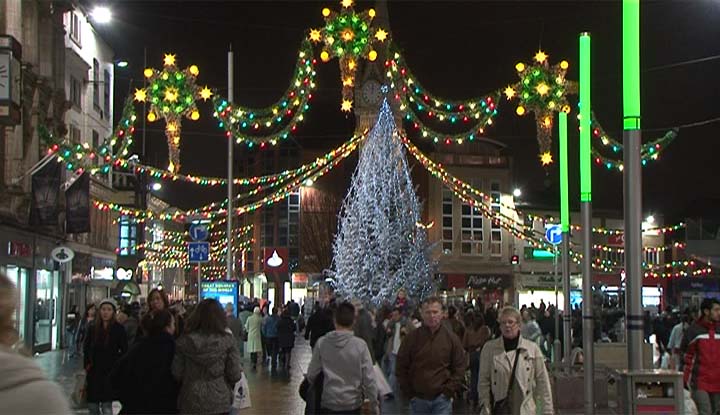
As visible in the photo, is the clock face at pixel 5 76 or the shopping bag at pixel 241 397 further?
the clock face at pixel 5 76

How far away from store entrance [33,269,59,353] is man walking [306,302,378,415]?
2465cm

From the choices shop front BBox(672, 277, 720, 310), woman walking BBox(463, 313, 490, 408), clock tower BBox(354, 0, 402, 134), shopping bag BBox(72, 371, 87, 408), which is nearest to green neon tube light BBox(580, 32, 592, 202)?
woman walking BBox(463, 313, 490, 408)

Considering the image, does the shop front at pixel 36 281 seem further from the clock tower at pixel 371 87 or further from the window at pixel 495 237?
the window at pixel 495 237

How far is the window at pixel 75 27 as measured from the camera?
38094mm

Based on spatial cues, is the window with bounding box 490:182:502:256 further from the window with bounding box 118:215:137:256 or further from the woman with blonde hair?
the woman with blonde hair

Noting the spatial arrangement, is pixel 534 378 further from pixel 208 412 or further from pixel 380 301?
pixel 380 301

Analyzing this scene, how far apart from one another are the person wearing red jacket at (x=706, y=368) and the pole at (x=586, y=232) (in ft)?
5.90

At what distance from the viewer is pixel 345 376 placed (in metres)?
8.45

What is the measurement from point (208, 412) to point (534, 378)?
279 centimetres

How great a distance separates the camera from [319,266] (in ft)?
210

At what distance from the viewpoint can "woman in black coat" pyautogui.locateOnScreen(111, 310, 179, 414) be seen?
8719 millimetres

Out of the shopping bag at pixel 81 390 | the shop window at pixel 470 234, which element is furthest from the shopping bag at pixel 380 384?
the shop window at pixel 470 234

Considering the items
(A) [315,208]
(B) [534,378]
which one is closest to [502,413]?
(B) [534,378]

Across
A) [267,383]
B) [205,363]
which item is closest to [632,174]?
[205,363]
